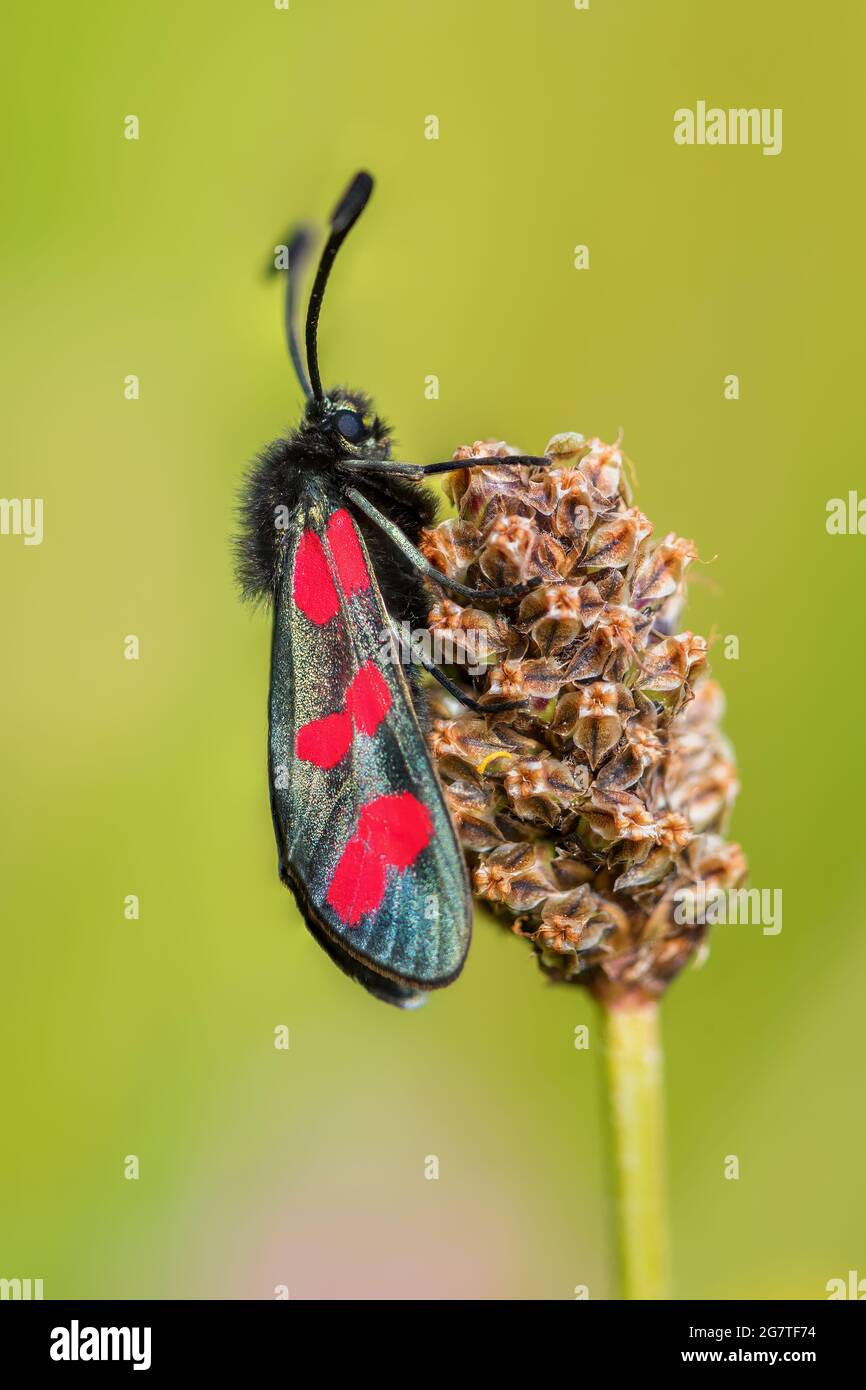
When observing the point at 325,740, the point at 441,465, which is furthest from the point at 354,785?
the point at 441,465

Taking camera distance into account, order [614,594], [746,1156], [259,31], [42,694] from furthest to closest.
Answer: [259,31] < [42,694] < [746,1156] < [614,594]

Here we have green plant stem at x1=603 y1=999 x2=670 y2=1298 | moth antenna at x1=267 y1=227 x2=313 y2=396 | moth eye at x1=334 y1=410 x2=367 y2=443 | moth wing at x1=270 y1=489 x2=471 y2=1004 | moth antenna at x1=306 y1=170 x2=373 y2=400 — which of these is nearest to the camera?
moth wing at x1=270 y1=489 x2=471 y2=1004

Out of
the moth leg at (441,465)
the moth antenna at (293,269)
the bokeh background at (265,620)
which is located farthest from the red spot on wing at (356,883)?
the bokeh background at (265,620)

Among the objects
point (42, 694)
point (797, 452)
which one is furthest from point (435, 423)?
point (42, 694)

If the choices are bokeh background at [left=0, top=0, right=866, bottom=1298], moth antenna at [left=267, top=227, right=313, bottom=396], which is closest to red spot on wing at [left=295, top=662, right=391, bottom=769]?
Answer: moth antenna at [left=267, top=227, right=313, bottom=396]

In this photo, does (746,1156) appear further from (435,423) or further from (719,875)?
(435,423)

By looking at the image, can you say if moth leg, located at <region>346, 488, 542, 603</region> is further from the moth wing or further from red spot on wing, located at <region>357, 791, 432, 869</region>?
red spot on wing, located at <region>357, 791, 432, 869</region>

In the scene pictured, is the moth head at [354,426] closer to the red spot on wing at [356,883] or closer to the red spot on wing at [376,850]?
the red spot on wing at [376,850]
